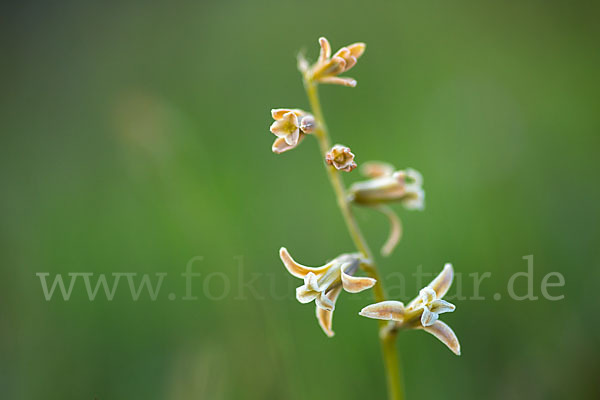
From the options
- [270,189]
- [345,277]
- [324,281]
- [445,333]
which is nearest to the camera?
[345,277]

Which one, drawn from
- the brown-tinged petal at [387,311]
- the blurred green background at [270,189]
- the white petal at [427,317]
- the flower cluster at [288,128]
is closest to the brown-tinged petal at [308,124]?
the flower cluster at [288,128]

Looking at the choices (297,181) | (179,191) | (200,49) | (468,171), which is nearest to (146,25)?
(200,49)

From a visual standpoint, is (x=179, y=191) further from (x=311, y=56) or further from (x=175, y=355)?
(x=311, y=56)

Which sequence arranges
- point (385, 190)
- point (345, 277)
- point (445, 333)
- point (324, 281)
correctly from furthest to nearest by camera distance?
point (385, 190)
point (324, 281)
point (445, 333)
point (345, 277)

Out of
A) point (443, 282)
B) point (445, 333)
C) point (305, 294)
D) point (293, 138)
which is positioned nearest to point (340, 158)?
point (293, 138)

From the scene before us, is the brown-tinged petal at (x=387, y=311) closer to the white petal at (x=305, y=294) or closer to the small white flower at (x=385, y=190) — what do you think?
the white petal at (x=305, y=294)

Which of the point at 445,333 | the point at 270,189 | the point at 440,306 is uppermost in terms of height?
the point at 270,189

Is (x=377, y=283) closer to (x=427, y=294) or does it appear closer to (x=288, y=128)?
(x=427, y=294)
